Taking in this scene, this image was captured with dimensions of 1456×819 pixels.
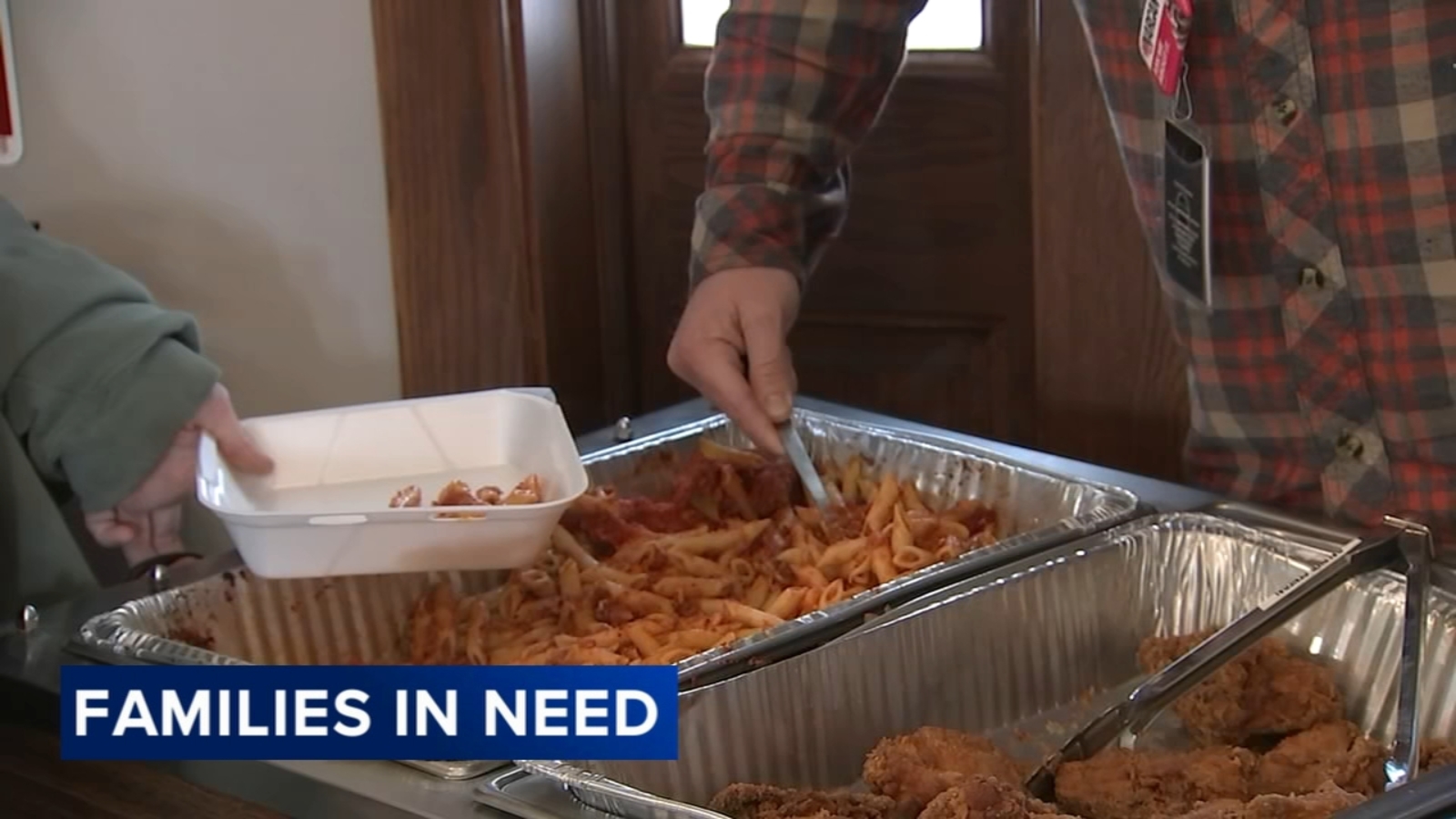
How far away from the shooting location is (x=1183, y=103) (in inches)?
47.1

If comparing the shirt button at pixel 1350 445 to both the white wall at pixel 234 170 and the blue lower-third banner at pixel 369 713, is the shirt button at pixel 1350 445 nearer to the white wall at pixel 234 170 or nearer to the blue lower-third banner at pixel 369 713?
the blue lower-third banner at pixel 369 713

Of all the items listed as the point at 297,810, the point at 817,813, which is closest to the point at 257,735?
the point at 297,810

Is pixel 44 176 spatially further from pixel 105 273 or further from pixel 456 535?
pixel 456 535

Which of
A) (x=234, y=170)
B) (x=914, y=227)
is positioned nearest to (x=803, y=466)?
(x=914, y=227)

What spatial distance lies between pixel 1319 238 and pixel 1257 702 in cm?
29

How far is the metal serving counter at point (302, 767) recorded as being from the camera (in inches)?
35.8

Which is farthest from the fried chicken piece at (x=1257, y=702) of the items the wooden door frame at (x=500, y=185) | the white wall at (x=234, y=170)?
the white wall at (x=234, y=170)

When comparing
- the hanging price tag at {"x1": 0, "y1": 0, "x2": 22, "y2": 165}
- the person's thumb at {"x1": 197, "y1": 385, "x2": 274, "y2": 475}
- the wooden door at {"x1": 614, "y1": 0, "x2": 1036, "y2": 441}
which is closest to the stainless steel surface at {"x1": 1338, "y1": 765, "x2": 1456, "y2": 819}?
the person's thumb at {"x1": 197, "y1": 385, "x2": 274, "y2": 475}

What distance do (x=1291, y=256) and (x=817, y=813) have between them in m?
0.51

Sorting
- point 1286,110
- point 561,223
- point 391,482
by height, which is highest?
point 1286,110

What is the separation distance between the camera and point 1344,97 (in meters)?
1.12

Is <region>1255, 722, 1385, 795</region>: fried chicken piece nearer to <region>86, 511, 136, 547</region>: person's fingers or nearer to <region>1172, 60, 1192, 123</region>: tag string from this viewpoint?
<region>1172, 60, 1192, 123</region>: tag string

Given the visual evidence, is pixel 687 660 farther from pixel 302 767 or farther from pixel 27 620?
pixel 27 620

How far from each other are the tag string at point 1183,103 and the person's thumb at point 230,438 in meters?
0.65
